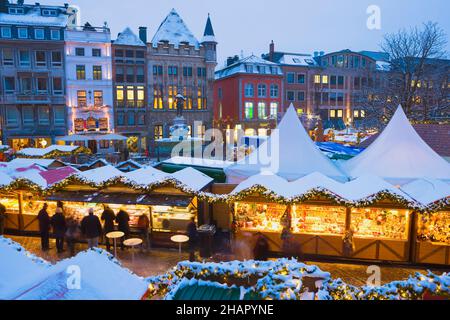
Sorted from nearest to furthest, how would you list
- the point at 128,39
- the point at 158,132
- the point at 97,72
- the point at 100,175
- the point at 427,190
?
the point at 427,190 → the point at 100,175 → the point at 97,72 → the point at 128,39 → the point at 158,132

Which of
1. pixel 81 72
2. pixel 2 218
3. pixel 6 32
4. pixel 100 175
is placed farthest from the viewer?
pixel 81 72

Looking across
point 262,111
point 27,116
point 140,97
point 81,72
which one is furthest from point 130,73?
point 262,111

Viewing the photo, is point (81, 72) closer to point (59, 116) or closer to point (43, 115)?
point (59, 116)

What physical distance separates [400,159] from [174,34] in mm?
36161

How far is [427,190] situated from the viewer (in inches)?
446

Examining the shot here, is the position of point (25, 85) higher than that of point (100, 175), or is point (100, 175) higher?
point (25, 85)

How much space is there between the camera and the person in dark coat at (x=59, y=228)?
12.1 m

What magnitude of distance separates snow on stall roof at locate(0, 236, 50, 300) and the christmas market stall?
247 inches

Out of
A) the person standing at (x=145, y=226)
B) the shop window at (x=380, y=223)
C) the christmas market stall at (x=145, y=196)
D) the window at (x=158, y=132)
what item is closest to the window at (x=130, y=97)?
the window at (x=158, y=132)

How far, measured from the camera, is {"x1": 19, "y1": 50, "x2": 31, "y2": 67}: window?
37.1 m

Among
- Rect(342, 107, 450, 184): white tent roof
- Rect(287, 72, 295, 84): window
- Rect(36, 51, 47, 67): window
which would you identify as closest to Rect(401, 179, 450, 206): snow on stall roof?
Rect(342, 107, 450, 184): white tent roof

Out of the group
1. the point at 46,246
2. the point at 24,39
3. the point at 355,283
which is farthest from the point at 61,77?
the point at 355,283

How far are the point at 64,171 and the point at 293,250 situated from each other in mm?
9235

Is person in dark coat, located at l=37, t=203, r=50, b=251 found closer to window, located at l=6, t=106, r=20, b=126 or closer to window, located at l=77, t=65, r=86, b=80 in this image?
window, located at l=77, t=65, r=86, b=80
